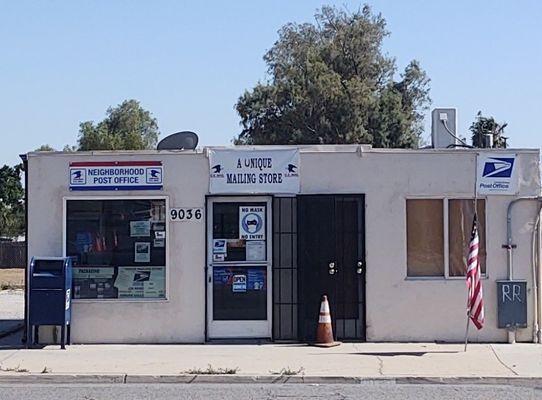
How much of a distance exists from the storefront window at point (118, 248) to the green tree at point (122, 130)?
40.4 metres

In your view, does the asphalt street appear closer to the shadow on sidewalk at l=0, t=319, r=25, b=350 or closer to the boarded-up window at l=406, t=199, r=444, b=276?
the shadow on sidewalk at l=0, t=319, r=25, b=350

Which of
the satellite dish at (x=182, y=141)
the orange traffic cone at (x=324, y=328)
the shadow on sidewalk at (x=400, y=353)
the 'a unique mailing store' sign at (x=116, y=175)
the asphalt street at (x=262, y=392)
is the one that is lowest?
the asphalt street at (x=262, y=392)

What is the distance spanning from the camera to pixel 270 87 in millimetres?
53406

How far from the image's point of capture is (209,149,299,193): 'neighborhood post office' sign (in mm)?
16812

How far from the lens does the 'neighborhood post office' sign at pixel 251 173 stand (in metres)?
16.8

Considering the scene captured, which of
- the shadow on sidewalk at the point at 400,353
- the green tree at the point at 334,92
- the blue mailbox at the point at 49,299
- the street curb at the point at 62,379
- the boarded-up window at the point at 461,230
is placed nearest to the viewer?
the street curb at the point at 62,379

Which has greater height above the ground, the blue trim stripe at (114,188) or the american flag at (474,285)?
the blue trim stripe at (114,188)

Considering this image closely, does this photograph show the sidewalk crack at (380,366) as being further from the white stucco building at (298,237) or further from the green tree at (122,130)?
the green tree at (122,130)

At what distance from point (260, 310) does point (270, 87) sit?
37344 millimetres

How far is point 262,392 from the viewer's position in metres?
12.3

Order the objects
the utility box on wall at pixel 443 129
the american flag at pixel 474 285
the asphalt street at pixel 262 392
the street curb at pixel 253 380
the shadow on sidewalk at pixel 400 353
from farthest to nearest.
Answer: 1. the utility box on wall at pixel 443 129
2. the american flag at pixel 474 285
3. the shadow on sidewalk at pixel 400 353
4. the street curb at pixel 253 380
5. the asphalt street at pixel 262 392

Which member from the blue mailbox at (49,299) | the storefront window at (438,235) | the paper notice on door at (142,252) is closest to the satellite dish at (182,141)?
the paper notice on door at (142,252)

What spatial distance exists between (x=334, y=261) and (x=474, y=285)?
2381mm

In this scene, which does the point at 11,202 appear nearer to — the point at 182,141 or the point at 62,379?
the point at 182,141
